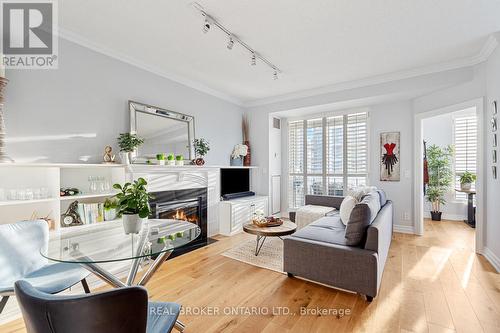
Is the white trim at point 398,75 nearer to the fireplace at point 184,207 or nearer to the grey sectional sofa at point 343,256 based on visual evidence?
the grey sectional sofa at point 343,256

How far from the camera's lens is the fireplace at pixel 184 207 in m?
3.53

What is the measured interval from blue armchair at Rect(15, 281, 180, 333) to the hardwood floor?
116 cm

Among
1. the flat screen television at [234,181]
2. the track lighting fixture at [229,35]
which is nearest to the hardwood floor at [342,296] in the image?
the flat screen television at [234,181]

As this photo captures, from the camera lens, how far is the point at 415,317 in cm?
203

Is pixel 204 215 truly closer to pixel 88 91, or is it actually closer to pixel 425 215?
pixel 88 91

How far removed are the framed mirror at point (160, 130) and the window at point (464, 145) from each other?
5.95 metres

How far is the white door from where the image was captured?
5.67m

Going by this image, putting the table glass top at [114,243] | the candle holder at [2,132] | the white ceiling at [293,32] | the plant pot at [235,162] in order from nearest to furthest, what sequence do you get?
the table glass top at [114,243] → the candle holder at [2,132] → the white ceiling at [293,32] → the plant pot at [235,162]

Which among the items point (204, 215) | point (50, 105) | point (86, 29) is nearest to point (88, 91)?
point (50, 105)

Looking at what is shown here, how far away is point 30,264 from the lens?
75.9 inches

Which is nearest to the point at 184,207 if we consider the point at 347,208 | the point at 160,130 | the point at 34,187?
the point at 160,130

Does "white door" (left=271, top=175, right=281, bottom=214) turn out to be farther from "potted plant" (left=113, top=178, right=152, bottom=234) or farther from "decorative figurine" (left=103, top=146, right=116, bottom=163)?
"potted plant" (left=113, top=178, right=152, bottom=234)

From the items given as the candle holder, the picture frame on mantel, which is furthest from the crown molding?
the picture frame on mantel

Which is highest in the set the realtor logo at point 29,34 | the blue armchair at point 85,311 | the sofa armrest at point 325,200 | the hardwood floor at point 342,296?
the realtor logo at point 29,34
